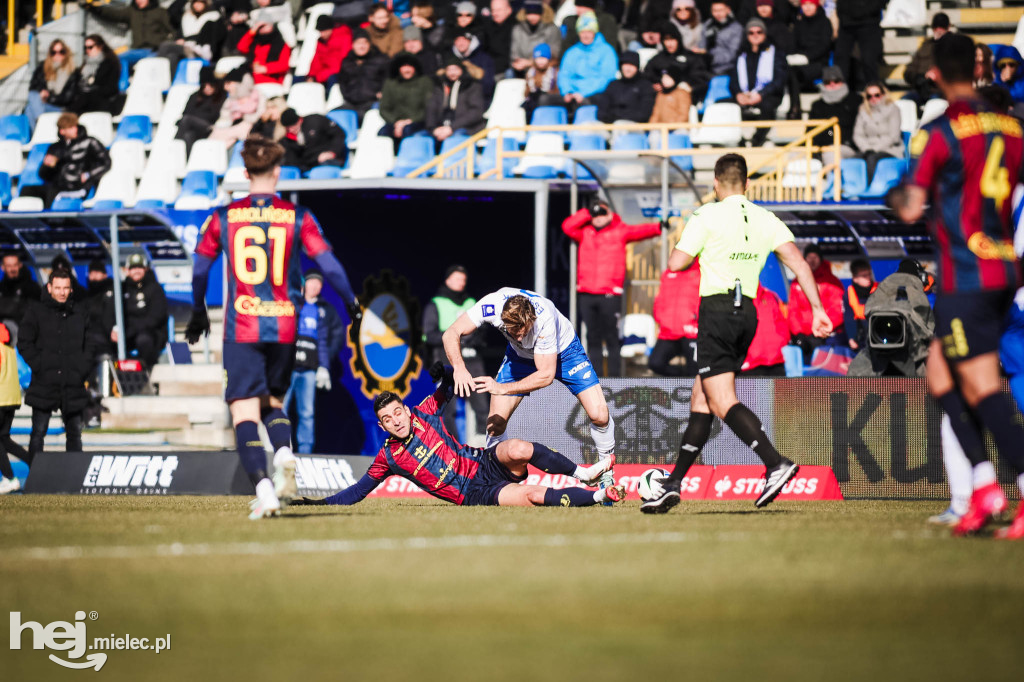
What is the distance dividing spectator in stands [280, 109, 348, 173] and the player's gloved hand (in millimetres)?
5463

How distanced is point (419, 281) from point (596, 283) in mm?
2775

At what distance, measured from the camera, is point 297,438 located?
1473 cm

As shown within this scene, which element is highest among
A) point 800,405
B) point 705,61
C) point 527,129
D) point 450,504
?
point 705,61

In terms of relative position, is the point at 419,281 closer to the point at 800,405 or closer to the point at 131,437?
the point at 131,437

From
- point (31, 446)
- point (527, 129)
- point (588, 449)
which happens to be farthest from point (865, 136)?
point (31, 446)

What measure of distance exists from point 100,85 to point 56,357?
10661mm

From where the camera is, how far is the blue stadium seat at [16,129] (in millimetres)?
23516

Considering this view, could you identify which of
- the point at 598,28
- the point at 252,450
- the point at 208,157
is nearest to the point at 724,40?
the point at 598,28

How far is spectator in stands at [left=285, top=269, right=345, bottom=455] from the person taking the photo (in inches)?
575

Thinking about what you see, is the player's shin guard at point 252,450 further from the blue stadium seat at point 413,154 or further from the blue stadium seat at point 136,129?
the blue stadium seat at point 136,129

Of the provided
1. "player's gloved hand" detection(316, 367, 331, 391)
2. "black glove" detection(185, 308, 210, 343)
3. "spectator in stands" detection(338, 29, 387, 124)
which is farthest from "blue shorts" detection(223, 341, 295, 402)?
"spectator in stands" detection(338, 29, 387, 124)

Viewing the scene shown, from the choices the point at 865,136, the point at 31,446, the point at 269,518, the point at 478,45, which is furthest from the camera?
the point at 478,45

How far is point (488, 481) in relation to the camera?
902 cm

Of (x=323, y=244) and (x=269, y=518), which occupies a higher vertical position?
(x=323, y=244)
